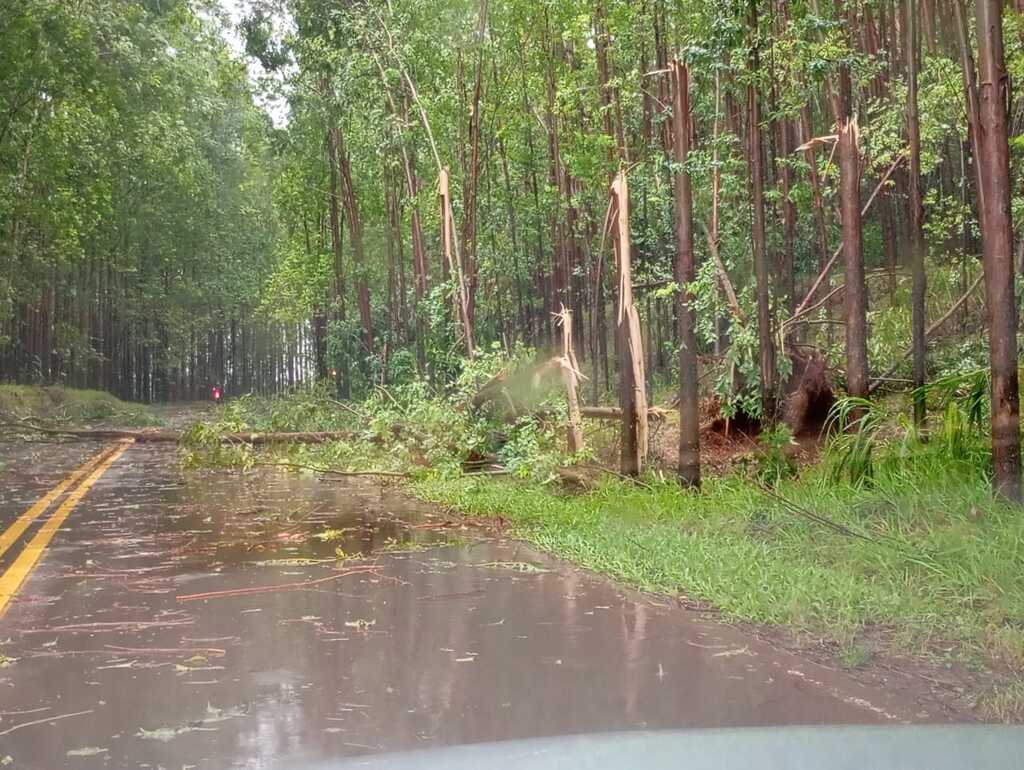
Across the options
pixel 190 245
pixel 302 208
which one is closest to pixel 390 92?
pixel 302 208

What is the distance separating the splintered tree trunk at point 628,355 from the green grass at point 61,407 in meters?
22.6

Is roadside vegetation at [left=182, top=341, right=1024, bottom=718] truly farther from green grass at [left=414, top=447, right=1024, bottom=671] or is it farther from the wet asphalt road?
the wet asphalt road

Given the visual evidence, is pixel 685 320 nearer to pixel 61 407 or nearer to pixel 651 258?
pixel 651 258

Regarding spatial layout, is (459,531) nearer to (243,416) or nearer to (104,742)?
(104,742)

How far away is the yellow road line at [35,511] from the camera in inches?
359

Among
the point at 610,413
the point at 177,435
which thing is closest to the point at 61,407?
the point at 177,435

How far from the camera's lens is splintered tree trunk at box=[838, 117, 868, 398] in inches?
367

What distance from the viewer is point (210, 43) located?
86.5 feet

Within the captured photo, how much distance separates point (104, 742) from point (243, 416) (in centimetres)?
1685

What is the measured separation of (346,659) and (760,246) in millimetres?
7147

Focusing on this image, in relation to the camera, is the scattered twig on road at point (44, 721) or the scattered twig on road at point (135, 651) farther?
the scattered twig on road at point (135, 651)

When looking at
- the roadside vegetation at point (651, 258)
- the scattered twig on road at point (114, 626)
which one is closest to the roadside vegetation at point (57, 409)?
the roadside vegetation at point (651, 258)

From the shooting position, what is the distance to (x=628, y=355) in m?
10.5

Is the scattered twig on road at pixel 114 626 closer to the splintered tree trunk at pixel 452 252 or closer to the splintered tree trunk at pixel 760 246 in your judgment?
the splintered tree trunk at pixel 760 246
